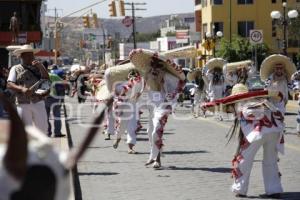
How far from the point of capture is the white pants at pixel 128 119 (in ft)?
48.9

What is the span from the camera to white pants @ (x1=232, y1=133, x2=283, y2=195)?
29.7 ft

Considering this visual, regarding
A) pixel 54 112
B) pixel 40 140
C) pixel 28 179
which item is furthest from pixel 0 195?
pixel 54 112

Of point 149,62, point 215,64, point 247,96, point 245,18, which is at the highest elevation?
point 245,18

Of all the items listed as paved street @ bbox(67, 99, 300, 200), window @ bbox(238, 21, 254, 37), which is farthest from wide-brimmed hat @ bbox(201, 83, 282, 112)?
window @ bbox(238, 21, 254, 37)

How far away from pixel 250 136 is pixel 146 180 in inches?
88.4

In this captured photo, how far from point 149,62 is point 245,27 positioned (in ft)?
202

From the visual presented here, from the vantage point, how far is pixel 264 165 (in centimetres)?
923

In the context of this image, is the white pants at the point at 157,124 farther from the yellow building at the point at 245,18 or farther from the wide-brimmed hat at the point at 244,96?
the yellow building at the point at 245,18

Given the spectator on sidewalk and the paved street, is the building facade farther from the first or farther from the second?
the spectator on sidewalk

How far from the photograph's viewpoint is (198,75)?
91.8 feet

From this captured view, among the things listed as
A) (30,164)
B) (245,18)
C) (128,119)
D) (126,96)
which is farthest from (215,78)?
(245,18)

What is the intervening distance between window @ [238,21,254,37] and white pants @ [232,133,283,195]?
64807 mm

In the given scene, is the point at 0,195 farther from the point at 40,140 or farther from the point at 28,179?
the point at 40,140

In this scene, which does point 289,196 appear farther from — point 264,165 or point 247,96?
point 247,96
